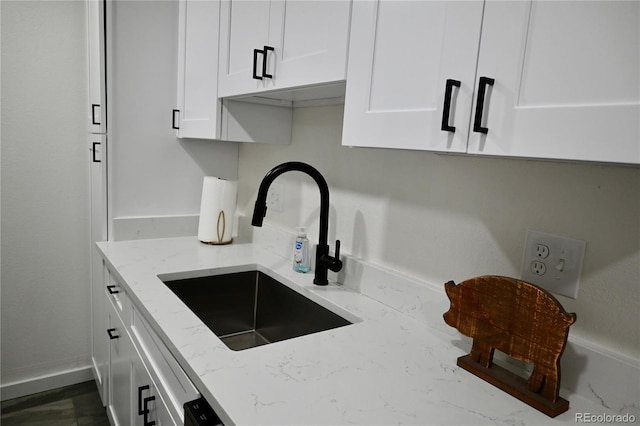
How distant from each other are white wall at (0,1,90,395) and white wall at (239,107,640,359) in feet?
3.85

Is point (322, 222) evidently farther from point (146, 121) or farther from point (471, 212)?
point (146, 121)

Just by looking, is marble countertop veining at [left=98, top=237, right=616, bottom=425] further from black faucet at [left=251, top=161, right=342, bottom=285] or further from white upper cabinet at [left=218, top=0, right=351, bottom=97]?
white upper cabinet at [left=218, top=0, right=351, bottom=97]

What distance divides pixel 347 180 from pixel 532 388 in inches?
33.7

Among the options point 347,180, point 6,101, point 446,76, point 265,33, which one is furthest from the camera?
point 6,101

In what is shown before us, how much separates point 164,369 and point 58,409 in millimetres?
1416

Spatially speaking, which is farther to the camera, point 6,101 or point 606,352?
point 6,101

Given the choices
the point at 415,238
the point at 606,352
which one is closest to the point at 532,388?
the point at 606,352

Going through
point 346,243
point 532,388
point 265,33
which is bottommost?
point 532,388

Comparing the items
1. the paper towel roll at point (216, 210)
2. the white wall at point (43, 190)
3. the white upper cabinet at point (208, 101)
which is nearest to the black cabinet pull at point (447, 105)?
the white upper cabinet at point (208, 101)

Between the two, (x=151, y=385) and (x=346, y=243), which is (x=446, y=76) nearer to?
(x=346, y=243)

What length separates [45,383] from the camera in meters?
2.23

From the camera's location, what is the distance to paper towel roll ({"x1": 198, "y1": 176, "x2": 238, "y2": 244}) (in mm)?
1886

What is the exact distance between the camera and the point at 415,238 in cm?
126

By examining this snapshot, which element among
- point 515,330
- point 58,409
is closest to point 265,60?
point 515,330
